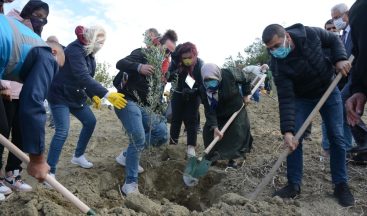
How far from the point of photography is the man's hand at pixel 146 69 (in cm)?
445

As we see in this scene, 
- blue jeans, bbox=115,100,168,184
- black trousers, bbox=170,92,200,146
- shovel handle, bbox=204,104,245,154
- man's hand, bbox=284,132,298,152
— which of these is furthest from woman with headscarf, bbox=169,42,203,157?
man's hand, bbox=284,132,298,152

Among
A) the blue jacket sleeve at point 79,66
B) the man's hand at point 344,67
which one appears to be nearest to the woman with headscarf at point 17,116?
the blue jacket sleeve at point 79,66

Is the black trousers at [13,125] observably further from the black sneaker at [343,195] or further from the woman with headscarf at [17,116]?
the black sneaker at [343,195]

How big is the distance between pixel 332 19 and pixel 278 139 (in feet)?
7.04

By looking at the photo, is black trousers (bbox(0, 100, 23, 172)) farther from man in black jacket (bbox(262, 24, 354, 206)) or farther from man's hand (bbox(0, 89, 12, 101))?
man in black jacket (bbox(262, 24, 354, 206))

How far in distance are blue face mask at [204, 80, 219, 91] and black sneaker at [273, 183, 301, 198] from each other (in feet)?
5.21

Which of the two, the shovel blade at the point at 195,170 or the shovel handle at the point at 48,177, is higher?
the shovel handle at the point at 48,177

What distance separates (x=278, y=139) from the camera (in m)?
7.03

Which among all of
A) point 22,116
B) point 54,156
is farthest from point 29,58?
point 54,156

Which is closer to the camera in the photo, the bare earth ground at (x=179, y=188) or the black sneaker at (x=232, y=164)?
the bare earth ground at (x=179, y=188)

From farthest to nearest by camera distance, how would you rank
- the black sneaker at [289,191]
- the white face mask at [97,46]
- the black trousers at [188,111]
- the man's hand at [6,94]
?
the black trousers at [188,111] → the white face mask at [97,46] → the black sneaker at [289,191] → the man's hand at [6,94]

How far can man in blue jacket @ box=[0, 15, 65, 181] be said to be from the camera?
2508 millimetres

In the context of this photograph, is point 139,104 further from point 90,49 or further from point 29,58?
point 29,58

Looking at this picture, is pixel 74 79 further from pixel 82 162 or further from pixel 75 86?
pixel 82 162
